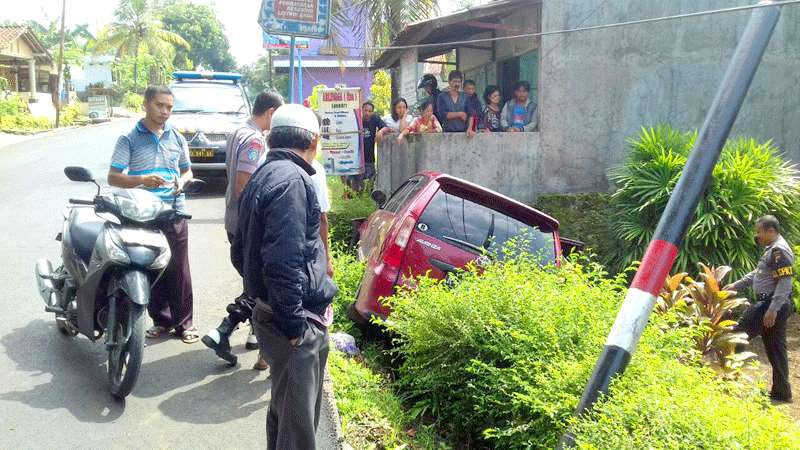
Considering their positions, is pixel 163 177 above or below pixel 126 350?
above

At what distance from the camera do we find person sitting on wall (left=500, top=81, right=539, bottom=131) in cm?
1070

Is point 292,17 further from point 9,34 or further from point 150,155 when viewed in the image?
point 9,34

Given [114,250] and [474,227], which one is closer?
[114,250]

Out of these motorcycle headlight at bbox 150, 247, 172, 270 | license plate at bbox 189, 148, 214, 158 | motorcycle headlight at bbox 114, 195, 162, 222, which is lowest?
motorcycle headlight at bbox 150, 247, 172, 270

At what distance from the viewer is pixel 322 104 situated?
11227 millimetres

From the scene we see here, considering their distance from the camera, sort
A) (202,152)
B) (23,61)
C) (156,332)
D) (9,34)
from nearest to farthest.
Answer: (156,332) → (202,152) → (9,34) → (23,61)

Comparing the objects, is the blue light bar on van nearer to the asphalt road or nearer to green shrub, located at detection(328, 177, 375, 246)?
green shrub, located at detection(328, 177, 375, 246)

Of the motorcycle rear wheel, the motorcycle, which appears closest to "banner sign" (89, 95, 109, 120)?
the motorcycle rear wheel

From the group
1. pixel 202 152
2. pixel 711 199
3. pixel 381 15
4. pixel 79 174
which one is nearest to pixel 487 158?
pixel 711 199

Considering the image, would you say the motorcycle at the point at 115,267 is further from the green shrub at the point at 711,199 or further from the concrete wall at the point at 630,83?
the concrete wall at the point at 630,83

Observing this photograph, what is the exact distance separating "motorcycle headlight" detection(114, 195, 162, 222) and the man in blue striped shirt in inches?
18.5

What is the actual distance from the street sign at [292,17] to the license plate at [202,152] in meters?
3.10

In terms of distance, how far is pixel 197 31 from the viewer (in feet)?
234

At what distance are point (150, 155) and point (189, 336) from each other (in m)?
1.43
